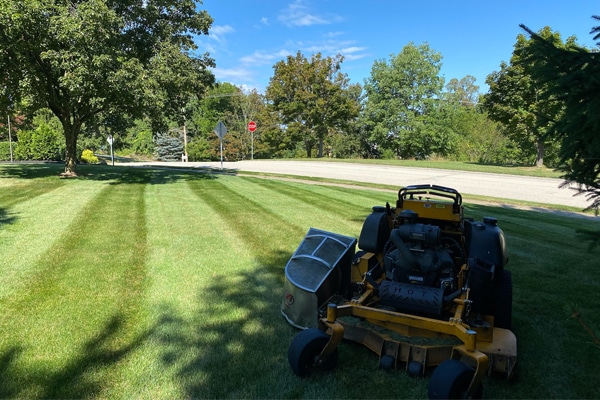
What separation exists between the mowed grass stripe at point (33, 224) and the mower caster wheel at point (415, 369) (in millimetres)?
4401

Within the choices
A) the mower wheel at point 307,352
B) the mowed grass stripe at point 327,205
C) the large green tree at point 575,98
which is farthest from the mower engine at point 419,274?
the mowed grass stripe at point 327,205

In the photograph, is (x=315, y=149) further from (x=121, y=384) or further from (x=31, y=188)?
(x=121, y=384)

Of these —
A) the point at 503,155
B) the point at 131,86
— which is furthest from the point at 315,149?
the point at 131,86

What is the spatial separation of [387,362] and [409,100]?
146 feet

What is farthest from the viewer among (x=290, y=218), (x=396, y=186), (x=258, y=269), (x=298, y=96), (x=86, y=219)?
(x=298, y=96)

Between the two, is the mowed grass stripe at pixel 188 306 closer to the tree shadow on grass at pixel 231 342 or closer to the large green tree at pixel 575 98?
the tree shadow on grass at pixel 231 342

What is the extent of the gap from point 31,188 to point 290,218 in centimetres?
894

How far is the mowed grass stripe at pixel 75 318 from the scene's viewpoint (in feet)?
10.1

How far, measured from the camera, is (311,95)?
143ft

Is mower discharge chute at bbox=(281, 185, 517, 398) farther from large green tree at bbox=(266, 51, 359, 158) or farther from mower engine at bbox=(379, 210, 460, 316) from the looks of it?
large green tree at bbox=(266, 51, 359, 158)

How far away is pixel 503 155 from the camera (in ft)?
160

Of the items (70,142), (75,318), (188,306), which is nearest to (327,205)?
(188,306)

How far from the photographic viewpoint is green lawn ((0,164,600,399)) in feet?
10.1

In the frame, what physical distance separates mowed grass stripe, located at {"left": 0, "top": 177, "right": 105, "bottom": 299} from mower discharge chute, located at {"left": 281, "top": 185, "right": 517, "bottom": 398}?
3.61m
